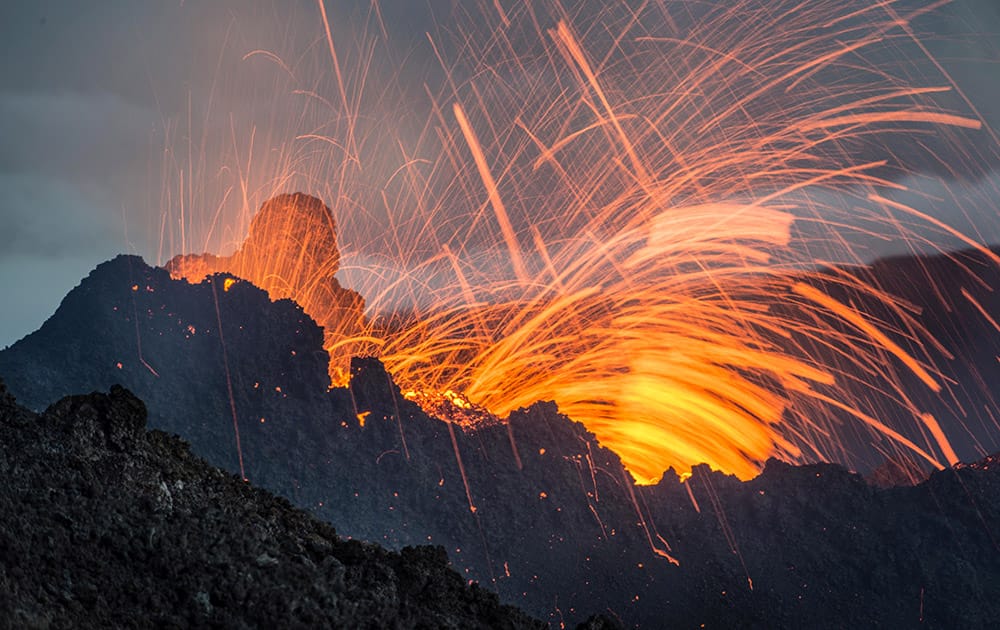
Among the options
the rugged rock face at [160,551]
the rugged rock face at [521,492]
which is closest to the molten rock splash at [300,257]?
the rugged rock face at [521,492]

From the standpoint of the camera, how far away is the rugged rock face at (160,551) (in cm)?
905

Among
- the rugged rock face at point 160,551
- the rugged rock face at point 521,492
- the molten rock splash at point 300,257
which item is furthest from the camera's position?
the molten rock splash at point 300,257

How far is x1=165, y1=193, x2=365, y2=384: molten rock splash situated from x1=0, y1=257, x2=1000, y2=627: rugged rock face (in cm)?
1247

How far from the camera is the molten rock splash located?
160ft

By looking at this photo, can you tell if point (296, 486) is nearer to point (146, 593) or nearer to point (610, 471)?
point (610, 471)

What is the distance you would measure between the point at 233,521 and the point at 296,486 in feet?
68.0

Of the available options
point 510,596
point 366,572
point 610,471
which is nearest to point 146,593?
point 366,572

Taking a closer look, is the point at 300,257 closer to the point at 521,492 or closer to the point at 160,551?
the point at 521,492

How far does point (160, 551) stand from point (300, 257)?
40.8m

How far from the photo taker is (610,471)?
34938 millimetres

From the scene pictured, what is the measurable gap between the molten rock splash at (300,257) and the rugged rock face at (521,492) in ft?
40.9

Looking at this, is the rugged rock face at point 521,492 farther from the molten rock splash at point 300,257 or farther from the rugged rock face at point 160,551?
the rugged rock face at point 160,551

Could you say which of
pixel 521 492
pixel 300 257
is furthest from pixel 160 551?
pixel 300 257

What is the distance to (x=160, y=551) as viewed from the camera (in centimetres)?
1004
